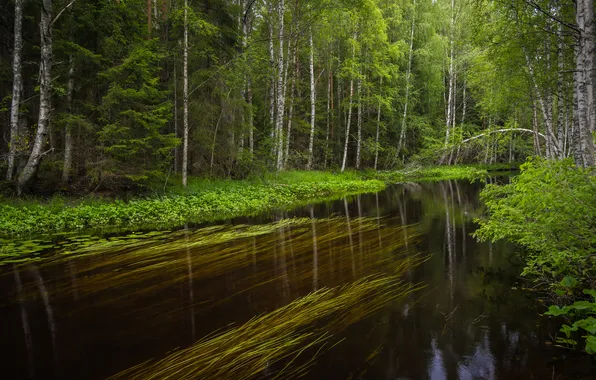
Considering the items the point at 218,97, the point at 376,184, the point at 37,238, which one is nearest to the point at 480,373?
the point at 37,238

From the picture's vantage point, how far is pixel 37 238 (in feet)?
25.4

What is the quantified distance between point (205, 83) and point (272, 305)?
12.4m

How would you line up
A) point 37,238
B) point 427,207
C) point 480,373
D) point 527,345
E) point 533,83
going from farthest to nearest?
point 427,207
point 533,83
point 37,238
point 527,345
point 480,373

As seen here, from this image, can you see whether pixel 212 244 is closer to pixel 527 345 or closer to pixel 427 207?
pixel 527 345

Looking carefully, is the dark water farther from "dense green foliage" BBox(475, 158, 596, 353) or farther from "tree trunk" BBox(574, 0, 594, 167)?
"tree trunk" BBox(574, 0, 594, 167)

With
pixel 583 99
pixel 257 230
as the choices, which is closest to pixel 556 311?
pixel 583 99

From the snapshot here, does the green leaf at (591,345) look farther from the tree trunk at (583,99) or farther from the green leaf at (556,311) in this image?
the tree trunk at (583,99)

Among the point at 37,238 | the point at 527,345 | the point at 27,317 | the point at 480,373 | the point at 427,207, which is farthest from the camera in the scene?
the point at 427,207

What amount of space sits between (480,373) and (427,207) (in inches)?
392

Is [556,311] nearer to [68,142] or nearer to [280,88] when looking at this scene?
[68,142]

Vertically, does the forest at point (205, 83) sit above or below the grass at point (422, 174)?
above

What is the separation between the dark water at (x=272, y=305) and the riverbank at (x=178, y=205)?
7.56 ft

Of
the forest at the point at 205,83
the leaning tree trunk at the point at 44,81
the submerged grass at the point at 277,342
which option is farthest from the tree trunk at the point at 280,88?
the submerged grass at the point at 277,342

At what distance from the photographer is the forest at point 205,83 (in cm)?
902
